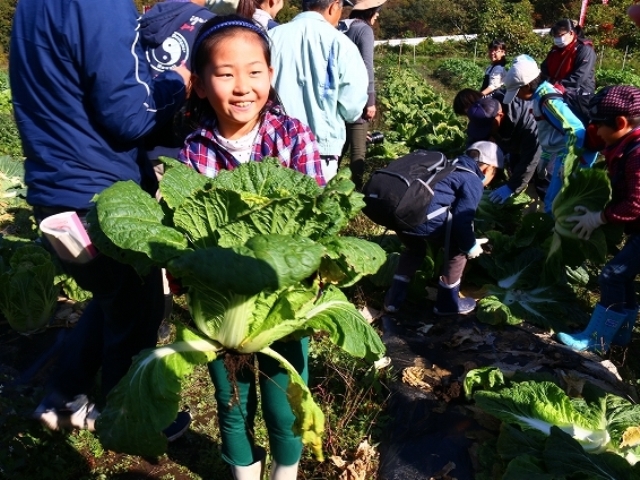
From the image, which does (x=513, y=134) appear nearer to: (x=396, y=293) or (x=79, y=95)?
(x=396, y=293)

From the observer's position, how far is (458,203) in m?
3.70

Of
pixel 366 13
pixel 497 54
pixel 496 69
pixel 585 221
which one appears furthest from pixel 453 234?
pixel 497 54

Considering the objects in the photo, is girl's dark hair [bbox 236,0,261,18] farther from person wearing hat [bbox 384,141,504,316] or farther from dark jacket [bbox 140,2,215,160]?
person wearing hat [bbox 384,141,504,316]

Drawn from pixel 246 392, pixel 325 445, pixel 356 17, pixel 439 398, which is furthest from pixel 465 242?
pixel 356 17

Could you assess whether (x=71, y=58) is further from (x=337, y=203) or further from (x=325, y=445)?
(x=325, y=445)

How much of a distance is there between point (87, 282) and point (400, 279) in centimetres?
233

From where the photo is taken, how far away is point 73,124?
2246 millimetres

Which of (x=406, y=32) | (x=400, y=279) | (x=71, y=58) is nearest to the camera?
(x=71, y=58)

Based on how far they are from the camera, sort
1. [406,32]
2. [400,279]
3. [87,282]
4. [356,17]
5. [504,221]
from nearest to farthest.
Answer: [87,282] < [400,279] < [504,221] < [356,17] < [406,32]

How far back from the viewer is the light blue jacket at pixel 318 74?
12.9 ft

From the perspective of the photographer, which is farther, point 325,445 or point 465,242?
point 465,242

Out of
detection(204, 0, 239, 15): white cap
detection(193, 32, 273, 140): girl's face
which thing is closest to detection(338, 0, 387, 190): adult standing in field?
detection(204, 0, 239, 15): white cap

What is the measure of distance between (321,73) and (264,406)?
101 inches

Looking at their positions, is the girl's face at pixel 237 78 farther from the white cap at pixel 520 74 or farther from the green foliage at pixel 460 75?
the green foliage at pixel 460 75
